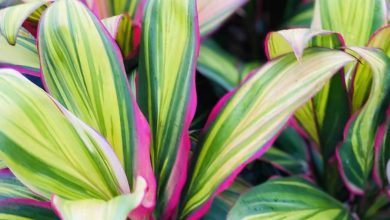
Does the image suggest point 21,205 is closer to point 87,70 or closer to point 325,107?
point 87,70

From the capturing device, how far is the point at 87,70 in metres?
0.64

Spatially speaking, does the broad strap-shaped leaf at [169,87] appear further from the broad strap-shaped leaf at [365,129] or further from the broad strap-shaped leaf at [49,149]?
the broad strap-shaped leaf at [365,129]

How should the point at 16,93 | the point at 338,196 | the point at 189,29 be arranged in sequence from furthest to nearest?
1. the point at 338,196
2. the point at 189,29
3. the point at 16,93

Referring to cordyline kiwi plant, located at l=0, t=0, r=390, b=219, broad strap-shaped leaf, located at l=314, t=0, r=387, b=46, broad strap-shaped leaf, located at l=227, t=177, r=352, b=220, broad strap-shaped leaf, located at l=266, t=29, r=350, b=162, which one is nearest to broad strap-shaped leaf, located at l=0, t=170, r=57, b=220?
cordyline kiwi plant, located at l=0, t=0, r=390, b=219

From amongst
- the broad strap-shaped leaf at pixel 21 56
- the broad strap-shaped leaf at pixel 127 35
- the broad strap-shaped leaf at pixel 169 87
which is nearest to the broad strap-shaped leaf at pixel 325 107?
the broad strap-shaped leaf at pixel 169 87

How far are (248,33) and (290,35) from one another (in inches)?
25.8

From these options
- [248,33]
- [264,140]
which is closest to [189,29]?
[264,140]

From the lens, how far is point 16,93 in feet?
1.88

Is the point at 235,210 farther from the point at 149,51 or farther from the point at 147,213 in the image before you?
the point at 149,51

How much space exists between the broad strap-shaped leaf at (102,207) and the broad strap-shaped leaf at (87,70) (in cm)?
10

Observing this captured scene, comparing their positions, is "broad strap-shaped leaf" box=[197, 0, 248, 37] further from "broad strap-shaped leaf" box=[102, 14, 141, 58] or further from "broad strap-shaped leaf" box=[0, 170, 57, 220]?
"broad strap-shaped leaf" box=[0, 170, 57, 220]

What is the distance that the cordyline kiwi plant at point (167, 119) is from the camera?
0.59 m

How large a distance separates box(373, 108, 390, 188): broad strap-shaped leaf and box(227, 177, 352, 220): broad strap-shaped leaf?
65 millimetres

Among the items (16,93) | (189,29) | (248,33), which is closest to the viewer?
(16,93)
